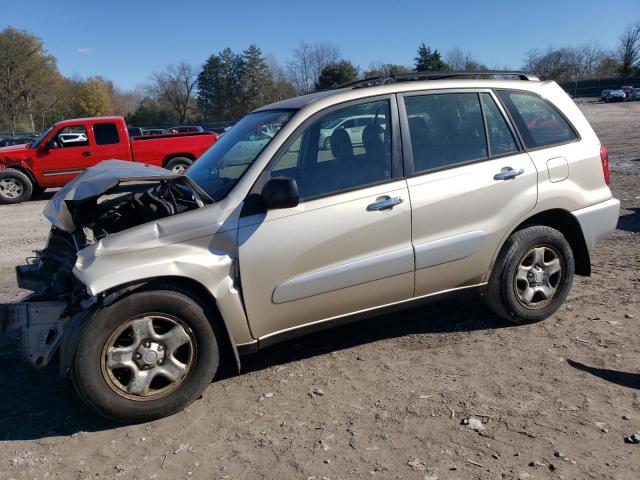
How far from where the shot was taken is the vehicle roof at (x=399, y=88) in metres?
3.96

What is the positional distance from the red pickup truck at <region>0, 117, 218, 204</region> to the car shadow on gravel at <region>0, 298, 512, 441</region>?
954 cm

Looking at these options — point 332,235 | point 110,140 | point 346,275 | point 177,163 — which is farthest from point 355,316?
point 110,140

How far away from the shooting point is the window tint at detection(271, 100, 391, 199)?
3.77 metres

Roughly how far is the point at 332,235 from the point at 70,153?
39.2 ft

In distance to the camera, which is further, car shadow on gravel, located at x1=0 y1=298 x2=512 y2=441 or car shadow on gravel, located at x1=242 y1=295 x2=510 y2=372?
car shadow on gravel, located at x1=242 y1=295 x2=510 y2=372

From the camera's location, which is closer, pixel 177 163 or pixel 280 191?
pixel 280 191

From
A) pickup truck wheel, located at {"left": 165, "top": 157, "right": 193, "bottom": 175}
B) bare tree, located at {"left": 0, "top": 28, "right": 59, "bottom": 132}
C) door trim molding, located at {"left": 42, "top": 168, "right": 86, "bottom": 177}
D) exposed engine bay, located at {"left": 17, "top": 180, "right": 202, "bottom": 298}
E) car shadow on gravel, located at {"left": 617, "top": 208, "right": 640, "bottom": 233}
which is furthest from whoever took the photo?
bare tree, located at {"left": 0, "top": 28, "right": 59, "bottom": 132}

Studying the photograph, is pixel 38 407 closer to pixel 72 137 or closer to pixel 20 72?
pixel 72 137

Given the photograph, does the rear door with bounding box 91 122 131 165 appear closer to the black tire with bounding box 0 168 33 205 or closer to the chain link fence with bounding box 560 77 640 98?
the black tire with bounding box 0 168 33 205

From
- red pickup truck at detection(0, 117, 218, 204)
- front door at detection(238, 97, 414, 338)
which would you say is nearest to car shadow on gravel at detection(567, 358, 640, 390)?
front door at detection(238, 97, 414, 338)

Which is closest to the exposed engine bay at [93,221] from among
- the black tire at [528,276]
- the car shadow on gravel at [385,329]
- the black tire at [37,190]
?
the car shadow on gravel at [385,329]

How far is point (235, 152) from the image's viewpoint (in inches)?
163

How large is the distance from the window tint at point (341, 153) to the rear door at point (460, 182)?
188mm

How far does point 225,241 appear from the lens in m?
3.47
